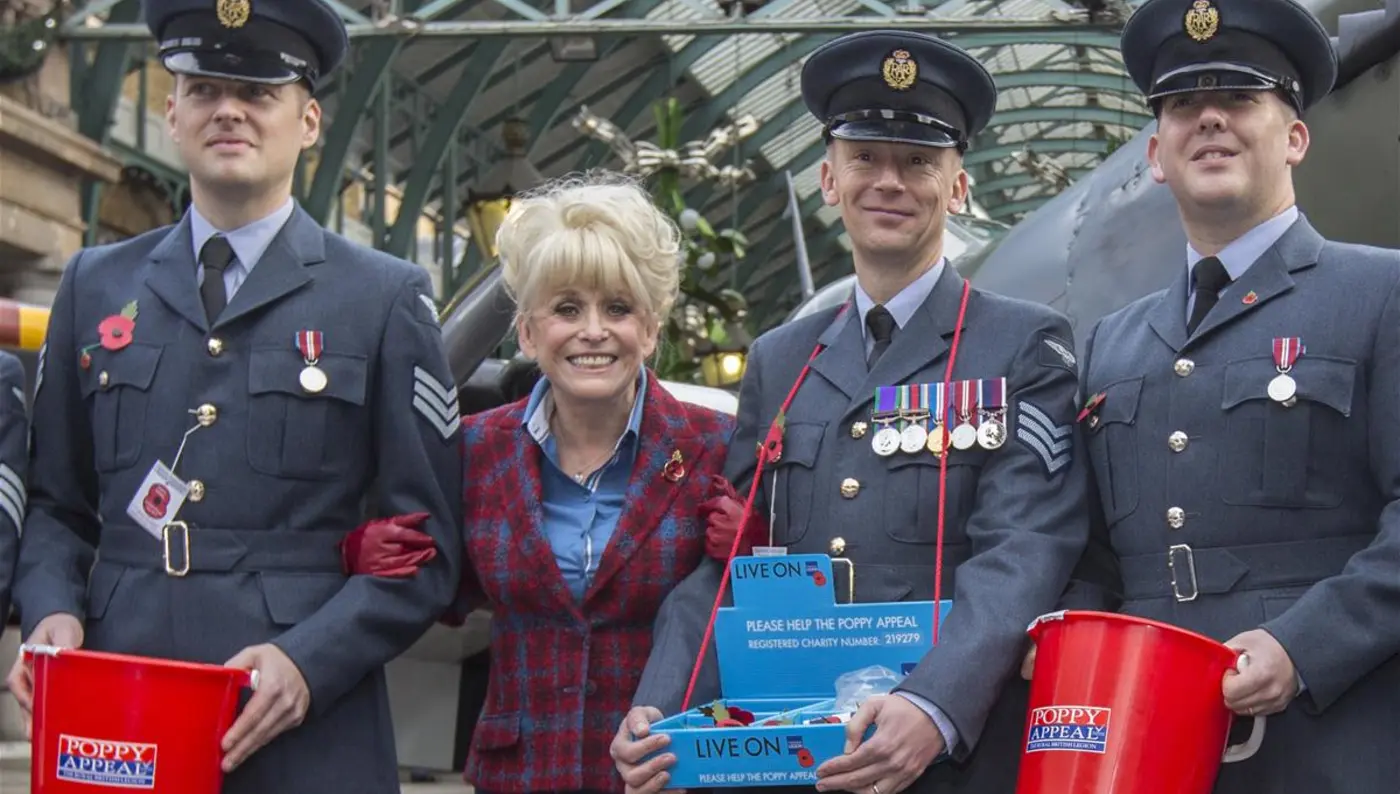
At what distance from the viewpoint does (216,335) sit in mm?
3623

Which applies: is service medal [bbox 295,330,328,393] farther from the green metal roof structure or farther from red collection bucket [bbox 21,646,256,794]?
the green metal roof structure

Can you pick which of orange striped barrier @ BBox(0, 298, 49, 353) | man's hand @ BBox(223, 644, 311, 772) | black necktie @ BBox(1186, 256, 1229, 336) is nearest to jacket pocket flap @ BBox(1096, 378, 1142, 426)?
black necktie @ BBox(1186, 256, 1229, 336)

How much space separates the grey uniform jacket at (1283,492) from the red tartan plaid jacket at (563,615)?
2.67 feet

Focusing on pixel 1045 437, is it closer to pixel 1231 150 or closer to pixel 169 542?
pixel 1231 150

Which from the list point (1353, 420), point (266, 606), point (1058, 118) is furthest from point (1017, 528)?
point (1058, 118)

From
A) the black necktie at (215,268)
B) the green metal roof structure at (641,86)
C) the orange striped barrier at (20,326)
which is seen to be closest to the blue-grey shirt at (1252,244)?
the black necktie at (215,268)

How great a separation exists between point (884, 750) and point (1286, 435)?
869 mm

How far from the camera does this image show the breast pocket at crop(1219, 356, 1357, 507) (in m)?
3.22

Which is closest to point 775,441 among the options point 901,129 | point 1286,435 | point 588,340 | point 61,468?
point 588,340

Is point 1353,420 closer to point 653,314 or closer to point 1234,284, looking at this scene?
point 1234,284

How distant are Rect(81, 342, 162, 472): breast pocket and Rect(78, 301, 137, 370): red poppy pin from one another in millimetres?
14

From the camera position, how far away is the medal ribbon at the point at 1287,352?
129 inches

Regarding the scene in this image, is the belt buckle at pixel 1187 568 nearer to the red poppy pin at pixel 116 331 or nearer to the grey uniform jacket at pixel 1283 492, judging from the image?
the grey uniform jacket at pixel 1283 492

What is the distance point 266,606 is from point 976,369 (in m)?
1.37
